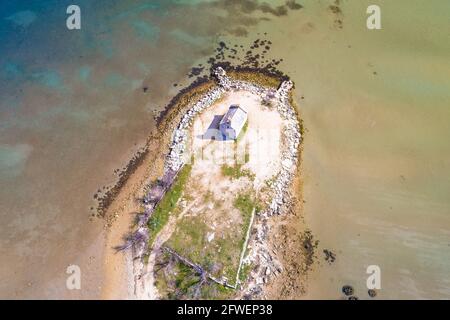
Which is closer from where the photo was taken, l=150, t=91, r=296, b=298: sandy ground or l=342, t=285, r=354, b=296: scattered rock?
l=342, t=285, r=354, b=296: scattered rock

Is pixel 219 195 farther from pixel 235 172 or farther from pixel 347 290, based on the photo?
pixel 347 290

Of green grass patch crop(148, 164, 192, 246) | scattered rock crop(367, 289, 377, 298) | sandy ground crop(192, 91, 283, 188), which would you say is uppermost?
sandy ground crop(192, 91, 283, 188)


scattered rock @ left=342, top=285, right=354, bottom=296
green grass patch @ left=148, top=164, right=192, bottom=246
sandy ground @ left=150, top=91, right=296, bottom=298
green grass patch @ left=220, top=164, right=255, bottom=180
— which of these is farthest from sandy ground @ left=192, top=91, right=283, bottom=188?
scattered rock @ left=342, top=285, right=354, bottom=296

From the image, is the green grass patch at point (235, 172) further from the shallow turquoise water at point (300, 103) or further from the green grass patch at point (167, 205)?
the shallow turquoise water at point (300, 103)

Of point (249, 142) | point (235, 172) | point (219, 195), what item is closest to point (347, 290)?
point (219, 195)

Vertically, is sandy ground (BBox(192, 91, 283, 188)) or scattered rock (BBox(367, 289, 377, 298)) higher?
sandy ground (BBox(192, 91, 283, 188))

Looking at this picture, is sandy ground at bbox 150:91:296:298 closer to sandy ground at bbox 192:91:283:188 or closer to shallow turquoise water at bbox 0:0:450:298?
sandy ground at bbox 192:91:283:188

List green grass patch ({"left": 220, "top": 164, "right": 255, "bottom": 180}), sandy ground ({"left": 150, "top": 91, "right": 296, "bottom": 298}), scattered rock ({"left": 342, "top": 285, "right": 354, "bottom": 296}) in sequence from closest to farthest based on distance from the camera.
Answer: scattered rock ({"left": 342, "top": 285, "right": 354, "bottom": 296}), sandy ground ({"left": 150, "top": 91, "right": 296, "bottom": 298}), green grass patch ({"left": 220, "top": 164, "right": 255, "bottom": 180})

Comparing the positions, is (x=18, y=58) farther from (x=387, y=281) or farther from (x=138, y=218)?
(x=387, y=281)

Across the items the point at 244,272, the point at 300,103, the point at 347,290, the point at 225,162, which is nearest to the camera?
the point at 347,290

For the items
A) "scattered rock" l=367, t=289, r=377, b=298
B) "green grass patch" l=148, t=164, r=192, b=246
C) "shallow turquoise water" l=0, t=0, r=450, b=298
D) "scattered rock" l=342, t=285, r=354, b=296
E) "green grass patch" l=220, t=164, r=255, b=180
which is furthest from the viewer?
"green grass patch" l=220, t=164, r=255, b=180
